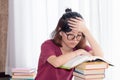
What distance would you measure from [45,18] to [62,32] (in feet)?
3.74

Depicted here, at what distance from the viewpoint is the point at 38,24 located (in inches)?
108

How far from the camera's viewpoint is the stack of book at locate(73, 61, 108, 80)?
127cm

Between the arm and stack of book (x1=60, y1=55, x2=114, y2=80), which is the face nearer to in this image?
the arm

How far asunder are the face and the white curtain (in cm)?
52

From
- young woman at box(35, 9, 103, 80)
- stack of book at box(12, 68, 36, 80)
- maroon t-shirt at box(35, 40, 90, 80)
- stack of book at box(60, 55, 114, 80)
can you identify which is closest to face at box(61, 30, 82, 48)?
young woman at box(35, 9, 103, 80)

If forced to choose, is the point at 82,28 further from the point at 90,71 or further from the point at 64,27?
the point at 90,71

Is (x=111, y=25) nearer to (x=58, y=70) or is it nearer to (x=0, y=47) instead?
(x=58, y=70)

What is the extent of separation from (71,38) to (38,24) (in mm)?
1223

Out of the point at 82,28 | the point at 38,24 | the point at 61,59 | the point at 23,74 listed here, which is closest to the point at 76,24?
the point at 82,28

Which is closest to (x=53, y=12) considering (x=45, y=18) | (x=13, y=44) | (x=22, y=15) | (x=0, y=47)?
(x=45, y=18)

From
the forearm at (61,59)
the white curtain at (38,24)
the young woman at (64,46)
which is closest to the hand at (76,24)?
the young woman at (64,46)

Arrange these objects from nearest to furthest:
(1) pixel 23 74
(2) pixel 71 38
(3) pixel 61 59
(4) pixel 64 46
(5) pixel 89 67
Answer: (5) pixel 89 67 < (3) pixel 61 59 < (2) pixel 71 38 < (4) pixel 64 46 < (1) pixel 23 74

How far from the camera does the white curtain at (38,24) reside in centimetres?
208

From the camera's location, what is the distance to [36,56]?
2793 mm
